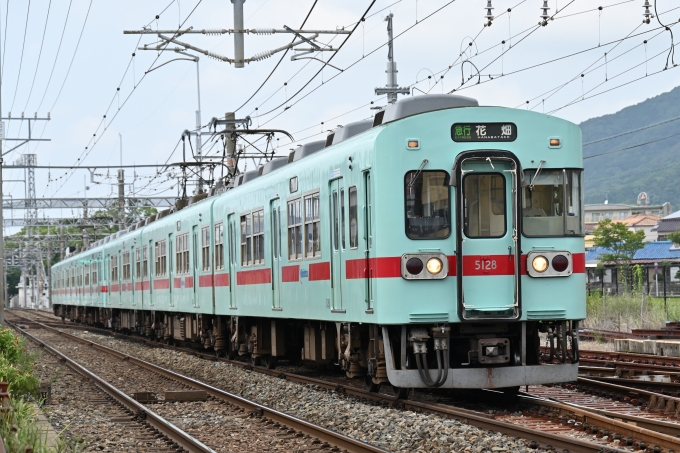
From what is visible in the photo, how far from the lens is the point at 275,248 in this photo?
15.5 metres

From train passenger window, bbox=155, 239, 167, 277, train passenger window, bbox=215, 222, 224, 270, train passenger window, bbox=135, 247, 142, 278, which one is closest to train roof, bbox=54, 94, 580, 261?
train passenger window, bbox=215, 222, 224, 270

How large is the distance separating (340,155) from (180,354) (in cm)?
1152

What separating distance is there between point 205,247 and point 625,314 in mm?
11159

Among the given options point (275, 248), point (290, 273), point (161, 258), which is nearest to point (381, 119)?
point (290, 273)

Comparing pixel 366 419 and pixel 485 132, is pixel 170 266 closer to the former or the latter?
pixel 485 132

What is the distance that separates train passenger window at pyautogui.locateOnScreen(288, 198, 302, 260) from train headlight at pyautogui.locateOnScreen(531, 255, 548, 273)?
4.03 m

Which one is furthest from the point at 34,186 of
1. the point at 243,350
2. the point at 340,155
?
the point at 340,155

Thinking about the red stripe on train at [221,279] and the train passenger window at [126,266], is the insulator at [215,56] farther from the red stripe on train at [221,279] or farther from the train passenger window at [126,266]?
the train passenger window at [126,266]

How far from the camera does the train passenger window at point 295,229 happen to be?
14172mm

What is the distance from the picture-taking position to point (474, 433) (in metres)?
8.99

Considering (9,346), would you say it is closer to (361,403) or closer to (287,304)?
(287,304)

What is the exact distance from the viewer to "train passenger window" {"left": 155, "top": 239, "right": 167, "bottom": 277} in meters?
25.7

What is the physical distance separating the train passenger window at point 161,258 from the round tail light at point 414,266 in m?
15.4

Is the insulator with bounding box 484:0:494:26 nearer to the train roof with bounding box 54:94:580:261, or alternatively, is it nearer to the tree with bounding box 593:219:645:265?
the train roof with bounding box 54:94:580:261
